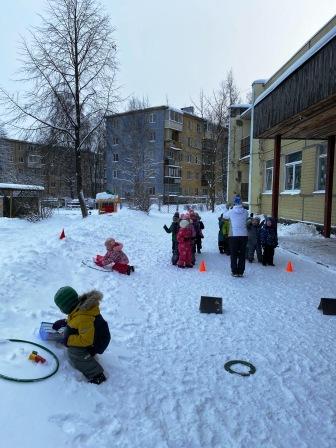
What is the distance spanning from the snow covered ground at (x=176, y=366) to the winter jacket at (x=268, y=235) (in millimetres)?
1582

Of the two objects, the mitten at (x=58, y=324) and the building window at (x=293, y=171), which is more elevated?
the building window at (x=293, y=171)

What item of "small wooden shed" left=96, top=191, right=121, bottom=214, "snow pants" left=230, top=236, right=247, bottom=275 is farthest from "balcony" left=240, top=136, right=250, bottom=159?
"snow pants" left=230, top=236, right=247, bottom=275

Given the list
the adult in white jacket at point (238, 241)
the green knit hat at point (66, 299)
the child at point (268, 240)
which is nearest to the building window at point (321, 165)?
the child at point (268, 240)

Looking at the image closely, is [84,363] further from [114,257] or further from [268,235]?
[268,235]

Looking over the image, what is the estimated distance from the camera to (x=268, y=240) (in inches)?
385

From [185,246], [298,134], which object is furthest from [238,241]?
[298,134]

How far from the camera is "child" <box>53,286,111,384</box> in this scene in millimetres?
3779

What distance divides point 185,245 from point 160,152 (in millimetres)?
46805

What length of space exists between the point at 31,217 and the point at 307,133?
1381 cm

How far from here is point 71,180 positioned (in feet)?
176

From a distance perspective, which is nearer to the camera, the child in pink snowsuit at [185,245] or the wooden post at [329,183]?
the child in pink snowsuit at [185,245]

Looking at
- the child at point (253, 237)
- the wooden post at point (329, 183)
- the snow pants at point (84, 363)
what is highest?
the wooden post at point (329, 183)

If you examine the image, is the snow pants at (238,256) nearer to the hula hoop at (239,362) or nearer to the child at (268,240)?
the child at (268,240)

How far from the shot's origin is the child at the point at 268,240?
969 centimetres
